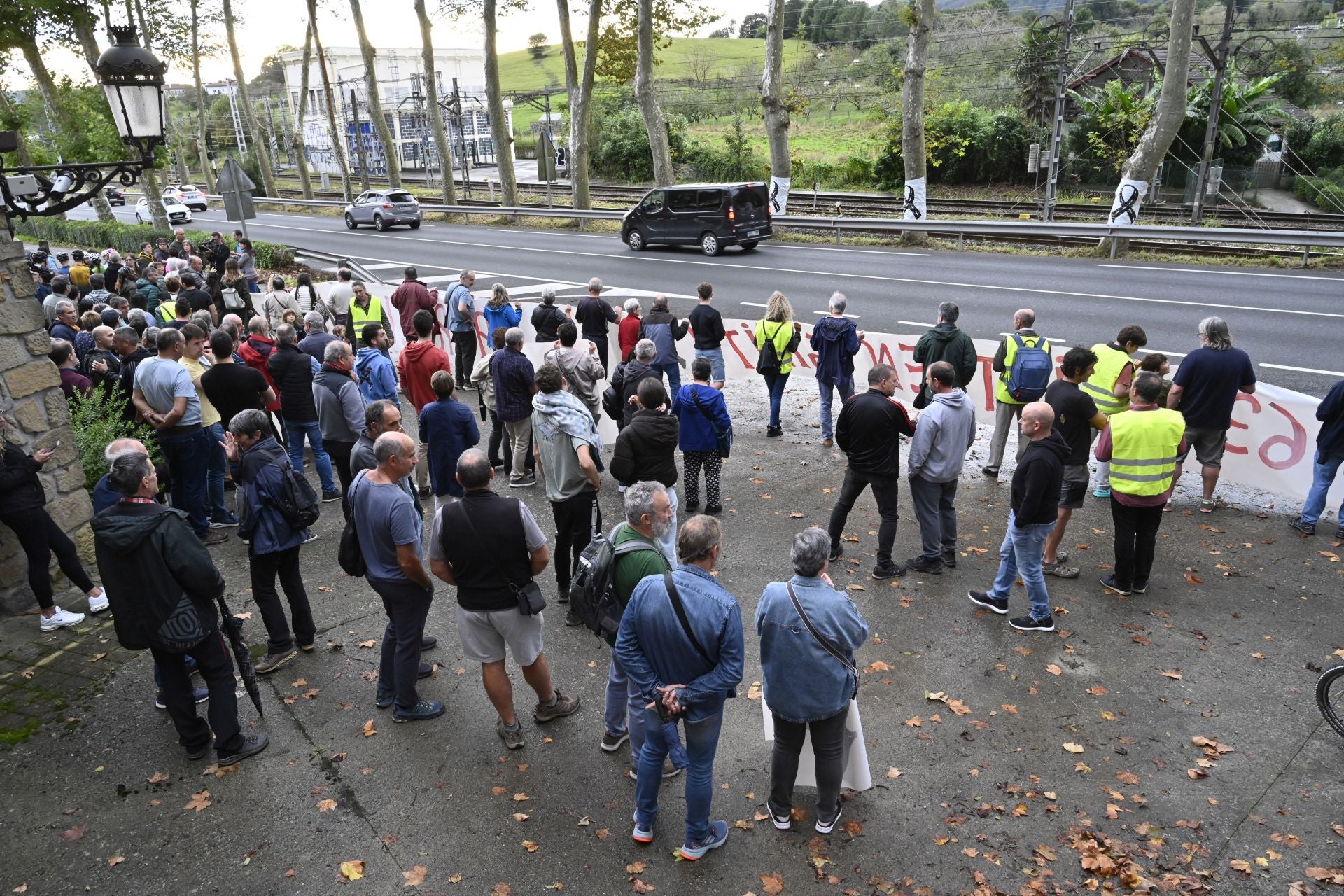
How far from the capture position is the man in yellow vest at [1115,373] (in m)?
7.26

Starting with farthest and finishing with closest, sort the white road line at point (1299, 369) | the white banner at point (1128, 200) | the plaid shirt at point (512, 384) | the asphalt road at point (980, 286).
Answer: the white banner at point (1128, 200) < the asphalt road at point (980, 286) < the white road line at point (1299, 369) < the plaid shirt at point (512, 384)

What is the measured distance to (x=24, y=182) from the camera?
22.8 feet

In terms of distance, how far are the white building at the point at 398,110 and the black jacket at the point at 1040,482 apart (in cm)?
6535

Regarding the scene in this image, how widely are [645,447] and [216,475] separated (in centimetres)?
467

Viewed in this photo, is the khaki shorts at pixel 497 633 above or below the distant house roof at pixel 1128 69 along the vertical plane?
below

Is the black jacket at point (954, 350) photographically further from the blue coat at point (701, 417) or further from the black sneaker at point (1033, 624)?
the black sneaker at point (1033, 624)

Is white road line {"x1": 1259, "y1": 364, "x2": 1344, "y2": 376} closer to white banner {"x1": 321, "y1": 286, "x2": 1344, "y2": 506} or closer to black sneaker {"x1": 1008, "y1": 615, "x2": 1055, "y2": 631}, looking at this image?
white banner {"x1": 321, "y1": 286, "x2": 1344, "y2": 506}

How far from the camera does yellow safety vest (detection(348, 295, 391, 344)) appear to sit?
10.8 metres

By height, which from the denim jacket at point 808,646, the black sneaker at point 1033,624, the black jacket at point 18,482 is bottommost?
the black sneaker at point 1033,624

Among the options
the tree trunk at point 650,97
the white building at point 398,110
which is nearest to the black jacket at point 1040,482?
the tree trunk at point 650,97

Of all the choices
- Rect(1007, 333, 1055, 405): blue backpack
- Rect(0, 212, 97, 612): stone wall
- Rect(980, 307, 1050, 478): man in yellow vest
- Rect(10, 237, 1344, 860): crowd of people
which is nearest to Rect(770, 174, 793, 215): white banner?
Rect(10, 237, 1344, 860): crowd of people

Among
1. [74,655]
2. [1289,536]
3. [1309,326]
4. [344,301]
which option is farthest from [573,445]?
[1309,326]

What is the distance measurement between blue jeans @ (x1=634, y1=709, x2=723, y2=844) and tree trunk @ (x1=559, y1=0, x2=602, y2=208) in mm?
30227

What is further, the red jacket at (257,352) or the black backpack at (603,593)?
the red jacket at (257,352)
